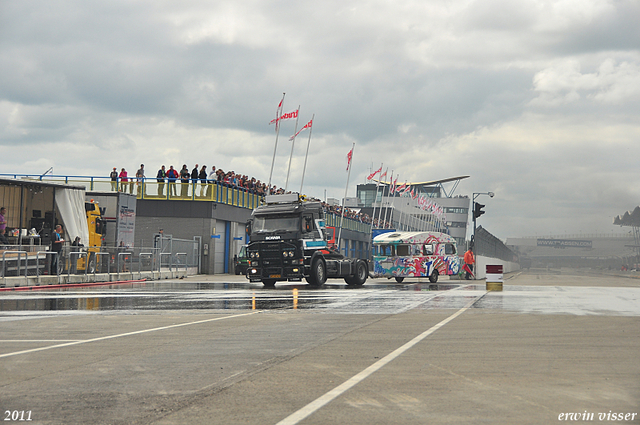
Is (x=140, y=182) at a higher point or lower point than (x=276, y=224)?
higher

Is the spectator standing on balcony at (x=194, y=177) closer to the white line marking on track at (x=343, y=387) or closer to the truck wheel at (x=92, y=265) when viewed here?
the truck wheel at (x=92, y=265)

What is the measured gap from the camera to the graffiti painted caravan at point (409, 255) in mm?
34438

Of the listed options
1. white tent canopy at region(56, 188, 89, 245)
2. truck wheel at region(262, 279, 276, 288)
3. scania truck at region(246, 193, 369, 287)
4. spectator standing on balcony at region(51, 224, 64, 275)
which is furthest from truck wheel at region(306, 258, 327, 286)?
white tent canopy at region(56, 188, 89, 245)

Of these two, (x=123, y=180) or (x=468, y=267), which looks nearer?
(x=468, y=267)

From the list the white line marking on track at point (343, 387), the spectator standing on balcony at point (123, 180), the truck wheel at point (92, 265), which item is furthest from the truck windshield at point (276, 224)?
the spectator standing on balcony at point (123, 180)

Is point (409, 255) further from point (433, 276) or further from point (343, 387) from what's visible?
point (343, 387)

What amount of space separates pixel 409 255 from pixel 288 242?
33.4ft

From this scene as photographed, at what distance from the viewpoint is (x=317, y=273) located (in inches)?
1045

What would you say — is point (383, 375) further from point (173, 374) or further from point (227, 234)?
point (227, 234)

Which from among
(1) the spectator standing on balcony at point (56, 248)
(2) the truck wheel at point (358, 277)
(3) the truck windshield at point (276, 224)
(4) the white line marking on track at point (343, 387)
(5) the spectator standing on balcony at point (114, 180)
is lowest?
(4) the white line marking on track at point (343, 387)

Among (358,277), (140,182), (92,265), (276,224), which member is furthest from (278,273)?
(140,182)

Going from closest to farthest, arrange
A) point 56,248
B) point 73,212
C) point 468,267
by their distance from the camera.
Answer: point 56,248 → point 73,212 → point 468,267

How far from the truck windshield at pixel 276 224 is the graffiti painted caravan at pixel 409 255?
983cm

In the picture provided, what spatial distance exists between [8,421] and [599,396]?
501cm
